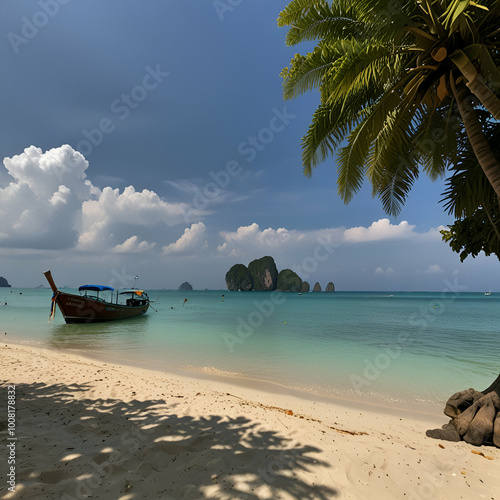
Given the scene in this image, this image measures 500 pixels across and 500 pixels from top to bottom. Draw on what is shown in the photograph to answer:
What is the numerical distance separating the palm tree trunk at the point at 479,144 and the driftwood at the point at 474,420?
4.25 meters

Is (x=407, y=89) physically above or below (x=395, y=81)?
below

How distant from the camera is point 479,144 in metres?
A: 4.61

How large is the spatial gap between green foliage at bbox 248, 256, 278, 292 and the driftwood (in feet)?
556

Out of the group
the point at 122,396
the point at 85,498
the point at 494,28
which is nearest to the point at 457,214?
the point at 494,28

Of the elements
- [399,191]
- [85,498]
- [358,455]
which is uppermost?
[399,191]

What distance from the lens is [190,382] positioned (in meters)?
8.43

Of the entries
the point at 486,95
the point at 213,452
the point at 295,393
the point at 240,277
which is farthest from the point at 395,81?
the point at 240,277

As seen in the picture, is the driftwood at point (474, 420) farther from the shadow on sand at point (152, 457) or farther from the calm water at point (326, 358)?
the shadow on sand at point (152, 457)

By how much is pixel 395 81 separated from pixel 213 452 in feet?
27.0

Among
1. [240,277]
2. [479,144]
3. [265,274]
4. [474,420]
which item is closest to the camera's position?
[479,144]

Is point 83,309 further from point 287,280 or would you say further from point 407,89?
point 287,280

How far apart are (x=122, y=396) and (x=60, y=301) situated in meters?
23.2

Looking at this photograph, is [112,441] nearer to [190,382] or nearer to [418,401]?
[190,382]

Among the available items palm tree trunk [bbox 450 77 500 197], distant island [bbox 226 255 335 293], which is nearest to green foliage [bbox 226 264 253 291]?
distant island [bbox 226 255 335 293]
